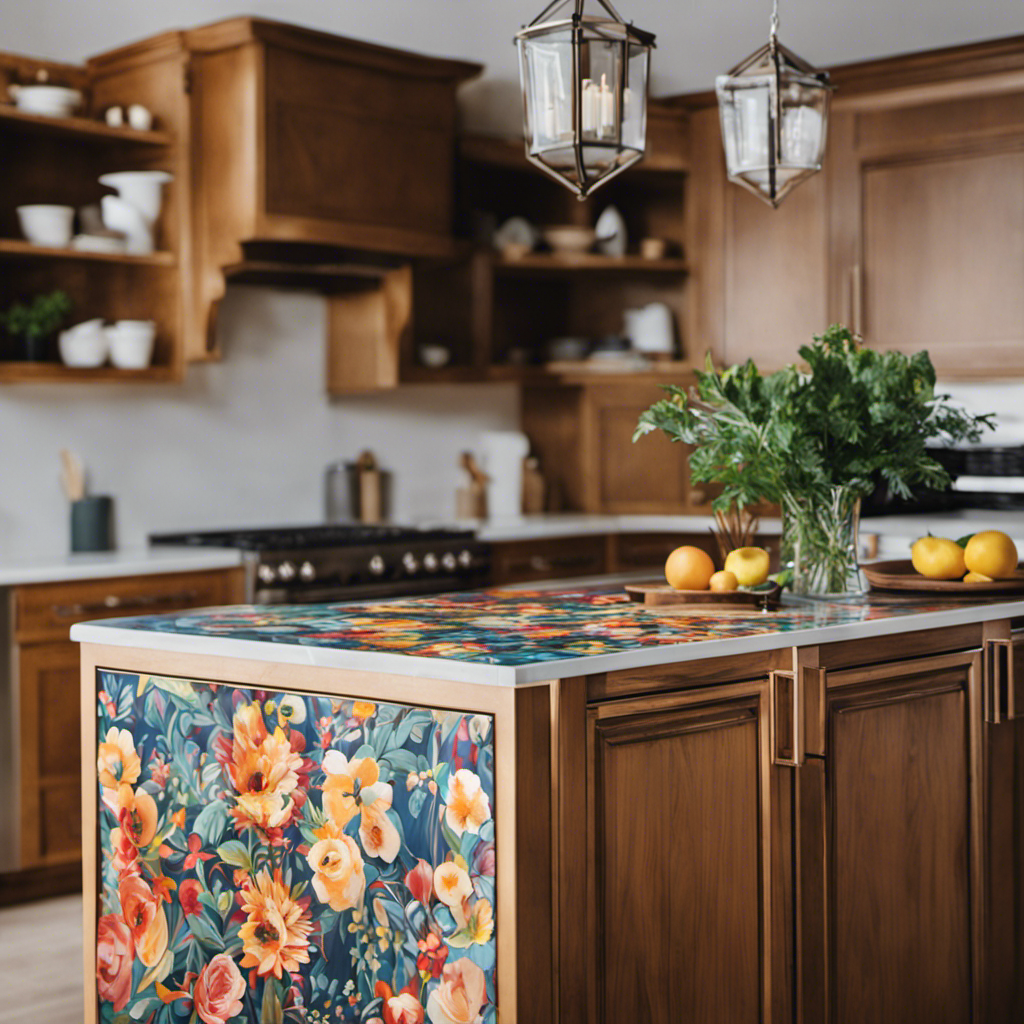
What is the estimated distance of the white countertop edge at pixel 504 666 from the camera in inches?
74.0

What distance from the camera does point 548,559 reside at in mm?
5109

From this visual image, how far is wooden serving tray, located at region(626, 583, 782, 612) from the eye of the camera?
253 centimetres

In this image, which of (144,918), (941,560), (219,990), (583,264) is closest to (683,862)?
(219,990)

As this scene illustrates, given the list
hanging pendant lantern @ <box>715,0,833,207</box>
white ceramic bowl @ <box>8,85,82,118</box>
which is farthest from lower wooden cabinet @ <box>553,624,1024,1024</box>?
white ceramic bowl @ <box>8,85,82,118</box>

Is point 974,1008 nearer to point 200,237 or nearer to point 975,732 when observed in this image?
point 975,732

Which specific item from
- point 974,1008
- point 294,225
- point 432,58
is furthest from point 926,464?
point 432,58

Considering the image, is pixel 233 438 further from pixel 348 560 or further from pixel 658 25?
pixel 658 25

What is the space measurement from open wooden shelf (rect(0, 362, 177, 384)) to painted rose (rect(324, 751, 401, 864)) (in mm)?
2495

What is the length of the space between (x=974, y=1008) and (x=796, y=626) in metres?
0.87

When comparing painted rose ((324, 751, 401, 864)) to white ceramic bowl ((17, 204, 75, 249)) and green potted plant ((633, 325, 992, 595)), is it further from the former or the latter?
white ceramic bowl ((17, 204, 75, 249))

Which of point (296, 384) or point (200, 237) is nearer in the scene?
point (200, 237)

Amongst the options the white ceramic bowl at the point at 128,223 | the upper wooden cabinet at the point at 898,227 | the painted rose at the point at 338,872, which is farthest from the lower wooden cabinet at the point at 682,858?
the upper wooden cabinet at the point at 898,227

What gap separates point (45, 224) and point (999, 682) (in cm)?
294

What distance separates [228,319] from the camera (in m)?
4.94
